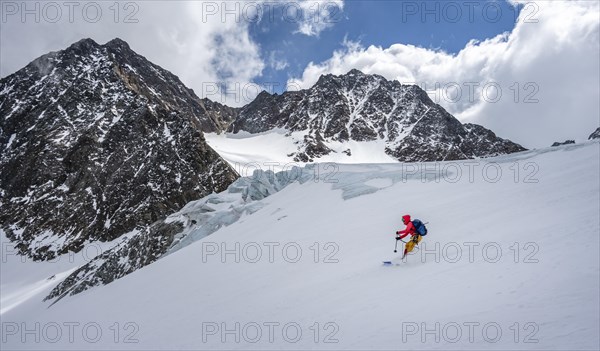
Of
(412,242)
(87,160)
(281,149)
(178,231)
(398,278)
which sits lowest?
(178,231)

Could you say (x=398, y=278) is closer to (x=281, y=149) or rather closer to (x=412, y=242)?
(x=412, y=242)

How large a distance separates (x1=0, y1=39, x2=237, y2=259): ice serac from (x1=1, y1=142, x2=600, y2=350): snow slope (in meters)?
68.8

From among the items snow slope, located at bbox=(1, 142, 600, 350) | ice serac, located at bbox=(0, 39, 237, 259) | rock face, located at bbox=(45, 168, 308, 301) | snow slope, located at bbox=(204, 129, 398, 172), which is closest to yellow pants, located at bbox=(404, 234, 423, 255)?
snow slope, located at bbox=(1, 142, 600, 350)

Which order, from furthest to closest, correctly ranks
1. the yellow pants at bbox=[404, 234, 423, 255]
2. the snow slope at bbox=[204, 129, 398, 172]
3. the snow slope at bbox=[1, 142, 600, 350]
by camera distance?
the snow slope at bbox=[204, 129, 398, 172]
the yellow pants at bbox=[404, 234, 423, 255]
the snow slope at bbox=[1, 142, 600, 350]

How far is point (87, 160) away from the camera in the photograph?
9456 cm

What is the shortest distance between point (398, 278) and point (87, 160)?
10487 cm

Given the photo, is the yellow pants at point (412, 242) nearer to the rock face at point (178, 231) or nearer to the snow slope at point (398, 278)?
the snow slope at point (398, 278)

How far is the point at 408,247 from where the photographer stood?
1013 centimetres

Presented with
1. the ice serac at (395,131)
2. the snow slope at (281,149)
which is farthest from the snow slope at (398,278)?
the ice serac at (395,131)

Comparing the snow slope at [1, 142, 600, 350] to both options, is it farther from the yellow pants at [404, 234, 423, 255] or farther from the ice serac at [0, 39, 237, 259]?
the ice serac at [0, 39, 237, 259]

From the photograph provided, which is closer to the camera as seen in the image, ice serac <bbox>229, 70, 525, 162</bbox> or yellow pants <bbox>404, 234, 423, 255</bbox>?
yellow pants <bbox>404, 234, 423, 255</bbox>

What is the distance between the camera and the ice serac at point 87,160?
8444 centimetres

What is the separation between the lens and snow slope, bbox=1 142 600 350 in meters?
6.11

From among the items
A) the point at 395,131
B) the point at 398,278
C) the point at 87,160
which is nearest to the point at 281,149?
the point at 395,131
